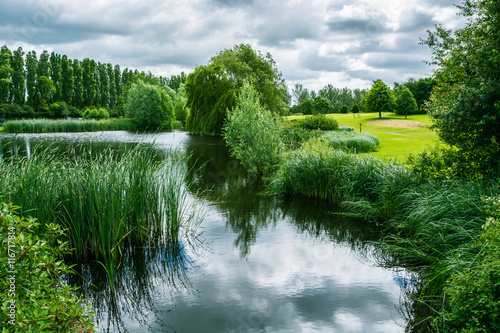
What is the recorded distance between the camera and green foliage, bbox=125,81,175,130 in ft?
151

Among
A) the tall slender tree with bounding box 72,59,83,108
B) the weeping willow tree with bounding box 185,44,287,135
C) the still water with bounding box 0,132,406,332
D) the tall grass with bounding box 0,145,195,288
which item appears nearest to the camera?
the still water with bounding box 0,132,406,332

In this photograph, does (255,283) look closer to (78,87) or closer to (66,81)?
(66,81)

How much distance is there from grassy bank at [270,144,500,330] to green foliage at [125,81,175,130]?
126 feet

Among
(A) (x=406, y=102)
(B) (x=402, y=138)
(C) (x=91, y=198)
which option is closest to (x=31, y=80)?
(B) (x=402, y=138)

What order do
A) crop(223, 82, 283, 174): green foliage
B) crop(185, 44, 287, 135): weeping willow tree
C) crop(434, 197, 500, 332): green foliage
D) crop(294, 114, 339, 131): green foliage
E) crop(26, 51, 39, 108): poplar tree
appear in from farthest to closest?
crop(26, 51, 39, 108): poplar tree
crop(185, 44, 287, 135): weeping willow tree
crop(294, 114, 339, 131): green foliage
crop(223, 82, 283, 174): green foliage
crop(434, 197, 500, 332): green foliage

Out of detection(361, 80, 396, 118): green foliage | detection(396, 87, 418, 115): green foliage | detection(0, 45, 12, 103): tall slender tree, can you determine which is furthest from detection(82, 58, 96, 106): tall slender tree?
detection(396, 87, 418, 115): green foliage

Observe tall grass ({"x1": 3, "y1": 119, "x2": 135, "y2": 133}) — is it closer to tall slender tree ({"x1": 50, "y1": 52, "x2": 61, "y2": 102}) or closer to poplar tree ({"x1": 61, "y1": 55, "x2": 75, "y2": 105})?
tall slender tree ({"x1": 50, "y1": 52, "x2": 61, "y2": 102})

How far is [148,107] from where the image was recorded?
152 feet

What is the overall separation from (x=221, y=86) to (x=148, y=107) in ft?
64.8

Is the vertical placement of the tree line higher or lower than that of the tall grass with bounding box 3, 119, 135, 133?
higher

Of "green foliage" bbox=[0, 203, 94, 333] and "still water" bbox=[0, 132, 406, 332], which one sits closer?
"green foliage" bbox=[0, 203, 94, 333]

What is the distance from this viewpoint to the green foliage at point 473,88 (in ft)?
19.0

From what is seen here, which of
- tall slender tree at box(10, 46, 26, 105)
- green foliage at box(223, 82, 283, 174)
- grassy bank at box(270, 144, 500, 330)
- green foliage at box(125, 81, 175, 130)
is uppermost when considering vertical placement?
tall slender tree at box(10, 46, 26, 105)

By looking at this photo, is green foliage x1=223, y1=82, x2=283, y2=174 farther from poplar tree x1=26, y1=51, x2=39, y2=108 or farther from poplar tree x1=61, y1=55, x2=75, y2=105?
poplar tree x1=61, y1=55, x2=75, y2=105
